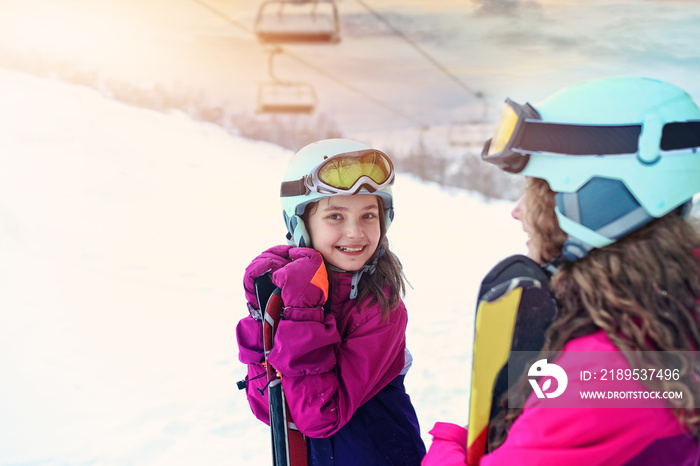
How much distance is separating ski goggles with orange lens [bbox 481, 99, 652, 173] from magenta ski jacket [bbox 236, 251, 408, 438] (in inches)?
32.8

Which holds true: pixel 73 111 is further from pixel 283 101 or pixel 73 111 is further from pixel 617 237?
pixel 617 237

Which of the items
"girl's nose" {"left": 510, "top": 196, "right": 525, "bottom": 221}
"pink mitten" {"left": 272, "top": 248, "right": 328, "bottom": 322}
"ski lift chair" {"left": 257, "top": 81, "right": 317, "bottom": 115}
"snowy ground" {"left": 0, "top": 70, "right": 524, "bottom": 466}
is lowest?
"snowy ground" {"left": 0, "top": 70, "right": 524, "bottom": 466}

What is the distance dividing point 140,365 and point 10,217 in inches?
→ 246

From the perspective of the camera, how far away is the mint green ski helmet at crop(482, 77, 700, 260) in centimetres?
108

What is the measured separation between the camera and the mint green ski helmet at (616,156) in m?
1.08

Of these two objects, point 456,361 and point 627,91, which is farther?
point 456,361

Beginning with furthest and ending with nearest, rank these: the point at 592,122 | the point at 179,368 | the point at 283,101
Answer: the point at 283,101
the point at 179,368
the point at 592,122

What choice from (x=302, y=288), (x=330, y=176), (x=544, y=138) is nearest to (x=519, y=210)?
(x=544, y=138)

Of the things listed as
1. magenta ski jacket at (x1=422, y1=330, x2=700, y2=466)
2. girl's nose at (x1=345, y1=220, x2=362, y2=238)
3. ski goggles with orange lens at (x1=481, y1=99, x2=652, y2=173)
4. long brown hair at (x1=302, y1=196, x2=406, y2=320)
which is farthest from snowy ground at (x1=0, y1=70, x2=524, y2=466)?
ski goggles with orange lens at (x1=481, y1=99, x2=652, y2=173)

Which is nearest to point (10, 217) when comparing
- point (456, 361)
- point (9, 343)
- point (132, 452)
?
point (9, 343)

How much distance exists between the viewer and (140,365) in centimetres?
499

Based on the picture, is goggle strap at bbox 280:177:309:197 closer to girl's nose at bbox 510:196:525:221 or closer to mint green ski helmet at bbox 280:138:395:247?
mint green ski helmet at bbox 280:138:395:247

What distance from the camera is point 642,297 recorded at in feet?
3.43

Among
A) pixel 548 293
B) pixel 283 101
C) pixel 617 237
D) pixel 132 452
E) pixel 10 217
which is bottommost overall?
pixel 132 452
